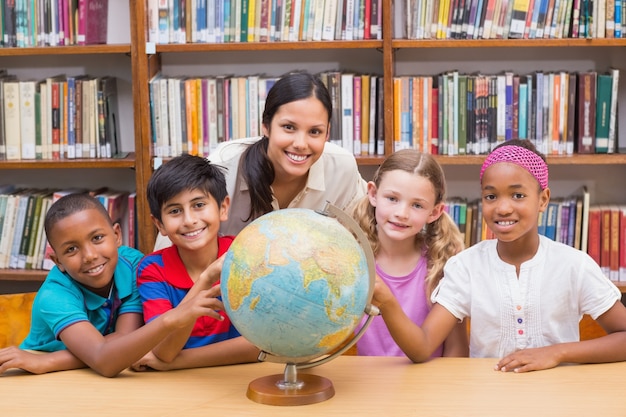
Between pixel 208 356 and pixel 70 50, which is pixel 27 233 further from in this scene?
pixel 208 356

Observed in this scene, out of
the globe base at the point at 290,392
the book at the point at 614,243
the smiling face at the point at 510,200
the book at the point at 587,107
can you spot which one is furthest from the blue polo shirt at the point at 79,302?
the book at the point at 614,243

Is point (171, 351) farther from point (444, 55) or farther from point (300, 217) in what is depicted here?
point (444, 55)

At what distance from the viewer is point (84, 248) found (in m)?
2.37

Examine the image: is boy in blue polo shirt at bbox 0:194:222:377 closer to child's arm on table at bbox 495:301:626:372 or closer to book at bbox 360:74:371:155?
child's arm on table at bbox 495:301:626:372

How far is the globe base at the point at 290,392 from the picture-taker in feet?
6.57

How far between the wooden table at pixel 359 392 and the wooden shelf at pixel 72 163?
200 centimetres

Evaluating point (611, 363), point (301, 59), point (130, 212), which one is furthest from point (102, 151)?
point (611, 363)

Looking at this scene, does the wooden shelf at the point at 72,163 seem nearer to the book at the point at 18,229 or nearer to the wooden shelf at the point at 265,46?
the book at the point at 18,229

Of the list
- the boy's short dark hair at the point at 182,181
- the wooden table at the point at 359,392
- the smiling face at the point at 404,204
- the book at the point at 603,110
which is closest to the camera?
the wooden table at the point at 359,392

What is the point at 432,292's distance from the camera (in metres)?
2.61

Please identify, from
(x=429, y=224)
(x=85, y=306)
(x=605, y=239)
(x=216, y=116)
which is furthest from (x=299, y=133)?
(x=605, y=239)

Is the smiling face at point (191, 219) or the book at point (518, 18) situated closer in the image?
the smiling face at point (191, 219)

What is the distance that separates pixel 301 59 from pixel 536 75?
1119 mm

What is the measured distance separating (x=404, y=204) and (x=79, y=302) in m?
0.94
